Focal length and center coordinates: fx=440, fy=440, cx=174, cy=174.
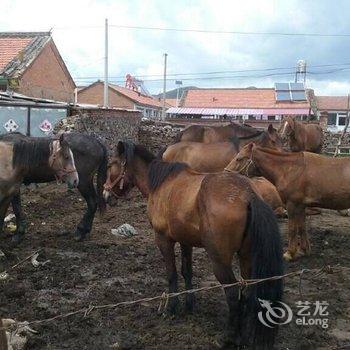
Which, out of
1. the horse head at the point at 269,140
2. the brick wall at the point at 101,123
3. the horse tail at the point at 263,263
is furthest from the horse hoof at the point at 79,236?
the brick wall at the point at 101,123

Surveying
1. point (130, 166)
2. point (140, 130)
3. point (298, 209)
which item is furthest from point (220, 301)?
point (140, 130)

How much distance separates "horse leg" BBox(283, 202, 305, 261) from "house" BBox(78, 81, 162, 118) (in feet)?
123

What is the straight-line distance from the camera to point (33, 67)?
2259 cm

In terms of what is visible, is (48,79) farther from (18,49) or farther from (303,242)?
(303,242)

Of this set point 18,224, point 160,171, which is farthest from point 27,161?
point 160,171

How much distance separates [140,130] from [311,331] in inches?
487

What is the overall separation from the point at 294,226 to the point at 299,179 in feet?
2.26

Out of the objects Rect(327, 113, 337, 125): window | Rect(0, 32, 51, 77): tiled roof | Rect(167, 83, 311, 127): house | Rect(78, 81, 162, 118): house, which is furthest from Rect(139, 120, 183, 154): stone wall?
Rect(327, 113, 337, 125): window

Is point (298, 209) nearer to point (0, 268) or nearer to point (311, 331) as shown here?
point (311, 331)

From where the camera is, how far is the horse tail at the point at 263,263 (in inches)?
141

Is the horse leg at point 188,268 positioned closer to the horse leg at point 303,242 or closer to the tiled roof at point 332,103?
the horse leg at point 303,242

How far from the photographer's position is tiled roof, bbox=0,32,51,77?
20188 millimetres

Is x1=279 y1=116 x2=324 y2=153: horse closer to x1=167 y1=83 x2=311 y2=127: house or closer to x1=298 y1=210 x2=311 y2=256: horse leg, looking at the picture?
x1=298 y1=210 x2=311 y2=256: horse leg

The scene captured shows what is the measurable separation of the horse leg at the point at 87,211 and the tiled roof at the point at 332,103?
42.6 m
